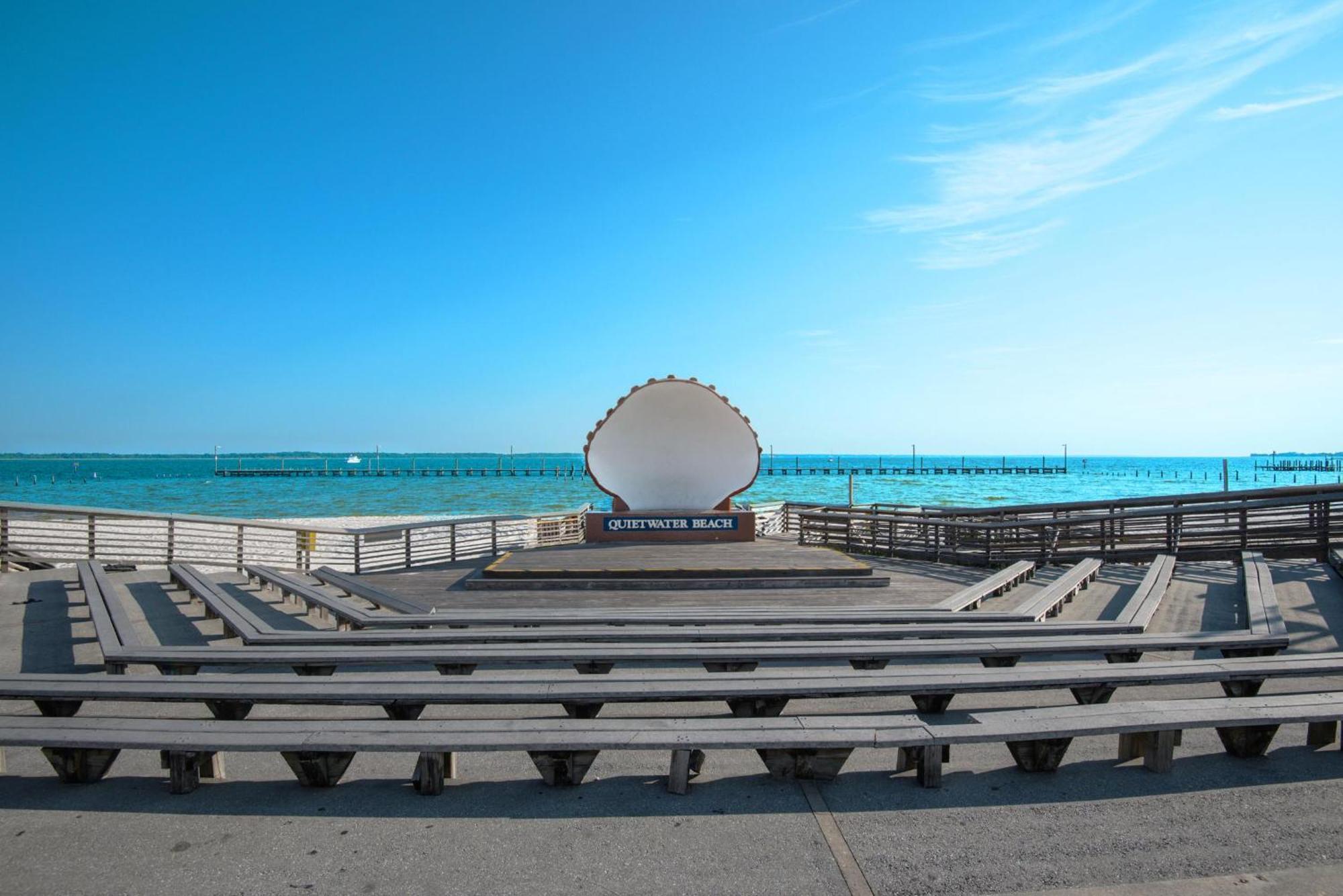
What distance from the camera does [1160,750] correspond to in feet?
12.1

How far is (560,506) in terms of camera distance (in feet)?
185

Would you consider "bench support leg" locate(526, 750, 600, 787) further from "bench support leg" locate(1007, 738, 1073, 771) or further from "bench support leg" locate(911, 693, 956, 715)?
"bench support leg" locate(1007, 738, 1073, 771)

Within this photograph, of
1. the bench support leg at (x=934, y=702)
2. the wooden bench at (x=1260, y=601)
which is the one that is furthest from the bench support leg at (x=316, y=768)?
the wooden bench at (x=1260, y=601)

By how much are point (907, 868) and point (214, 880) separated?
285cm

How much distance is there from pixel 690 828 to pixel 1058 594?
19.7 ft

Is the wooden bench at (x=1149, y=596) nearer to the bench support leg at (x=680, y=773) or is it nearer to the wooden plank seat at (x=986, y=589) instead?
the wooden plank seat at (x=986, y=589)

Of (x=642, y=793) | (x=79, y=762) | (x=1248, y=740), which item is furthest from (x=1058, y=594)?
(x=79, y=762)

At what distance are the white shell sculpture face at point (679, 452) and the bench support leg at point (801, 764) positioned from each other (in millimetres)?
13757

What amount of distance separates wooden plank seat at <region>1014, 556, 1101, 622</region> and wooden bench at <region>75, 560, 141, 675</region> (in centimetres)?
753

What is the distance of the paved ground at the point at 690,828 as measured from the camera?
9.08 feet

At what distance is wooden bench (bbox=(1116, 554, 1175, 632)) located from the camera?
5.94 metres

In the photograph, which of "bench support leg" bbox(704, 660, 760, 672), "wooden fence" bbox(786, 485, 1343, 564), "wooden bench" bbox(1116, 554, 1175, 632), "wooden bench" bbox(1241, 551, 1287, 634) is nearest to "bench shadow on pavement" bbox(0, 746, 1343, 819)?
"bench support leg" bbox(704, 660, 760, 672)

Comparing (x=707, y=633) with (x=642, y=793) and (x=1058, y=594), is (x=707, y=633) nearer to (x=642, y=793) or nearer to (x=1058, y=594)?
(x=642, y=793)

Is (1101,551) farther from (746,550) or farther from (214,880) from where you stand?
(214,880)
